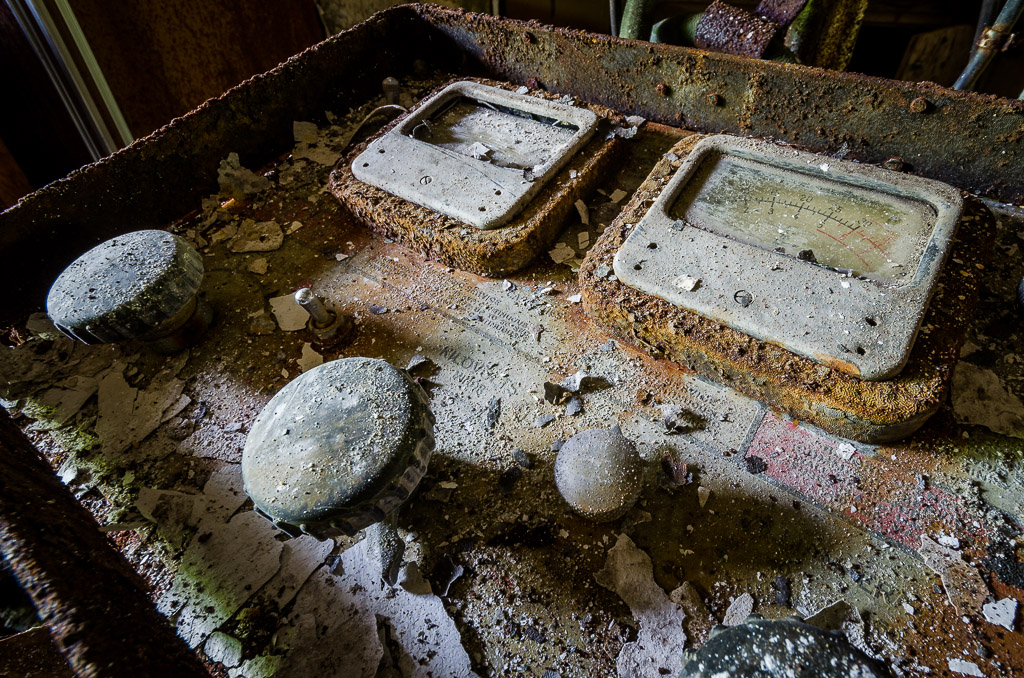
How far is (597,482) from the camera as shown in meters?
1.05

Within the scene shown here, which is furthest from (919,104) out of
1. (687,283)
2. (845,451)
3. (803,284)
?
(845,451)

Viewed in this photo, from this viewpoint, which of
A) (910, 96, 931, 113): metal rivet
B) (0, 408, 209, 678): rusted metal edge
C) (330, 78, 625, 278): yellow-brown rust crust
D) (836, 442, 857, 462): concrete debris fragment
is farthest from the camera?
(330, 78, 625, 278): yellow-brown rust crust

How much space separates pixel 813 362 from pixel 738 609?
49 cm

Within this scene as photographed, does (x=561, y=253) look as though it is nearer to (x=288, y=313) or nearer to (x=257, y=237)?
(x=288, y=313)

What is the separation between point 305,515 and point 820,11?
2.26 metres

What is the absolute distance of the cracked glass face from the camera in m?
1.22

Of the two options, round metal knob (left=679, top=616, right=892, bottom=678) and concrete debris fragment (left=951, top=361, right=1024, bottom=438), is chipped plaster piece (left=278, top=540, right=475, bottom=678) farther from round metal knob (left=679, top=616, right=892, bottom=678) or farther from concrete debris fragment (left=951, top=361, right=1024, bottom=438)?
concrete debris fragment (left=951, top=361, right=1024, bottom=438)

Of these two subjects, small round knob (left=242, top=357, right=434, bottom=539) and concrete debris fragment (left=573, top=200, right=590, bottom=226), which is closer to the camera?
small round knob (left=242, top=357, right=434, bottom=539)

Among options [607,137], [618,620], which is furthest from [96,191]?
[618,620]

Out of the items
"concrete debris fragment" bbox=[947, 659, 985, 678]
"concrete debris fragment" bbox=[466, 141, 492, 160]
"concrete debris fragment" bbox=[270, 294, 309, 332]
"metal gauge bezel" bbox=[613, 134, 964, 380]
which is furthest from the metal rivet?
"concrete debris fragment" bbox=[270, 294, 309, 332]

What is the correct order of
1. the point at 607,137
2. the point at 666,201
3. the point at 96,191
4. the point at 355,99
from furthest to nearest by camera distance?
the point at 355,99 < the point at 607,137 < the point at 96,191 < the point at 666,201

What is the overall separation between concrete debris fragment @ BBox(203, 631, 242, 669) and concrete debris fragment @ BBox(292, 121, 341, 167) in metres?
1.50

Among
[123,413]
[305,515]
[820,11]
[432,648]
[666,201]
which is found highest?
[820,11]

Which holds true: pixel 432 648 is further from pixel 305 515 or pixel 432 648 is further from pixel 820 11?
Answer: pixel 820 11
